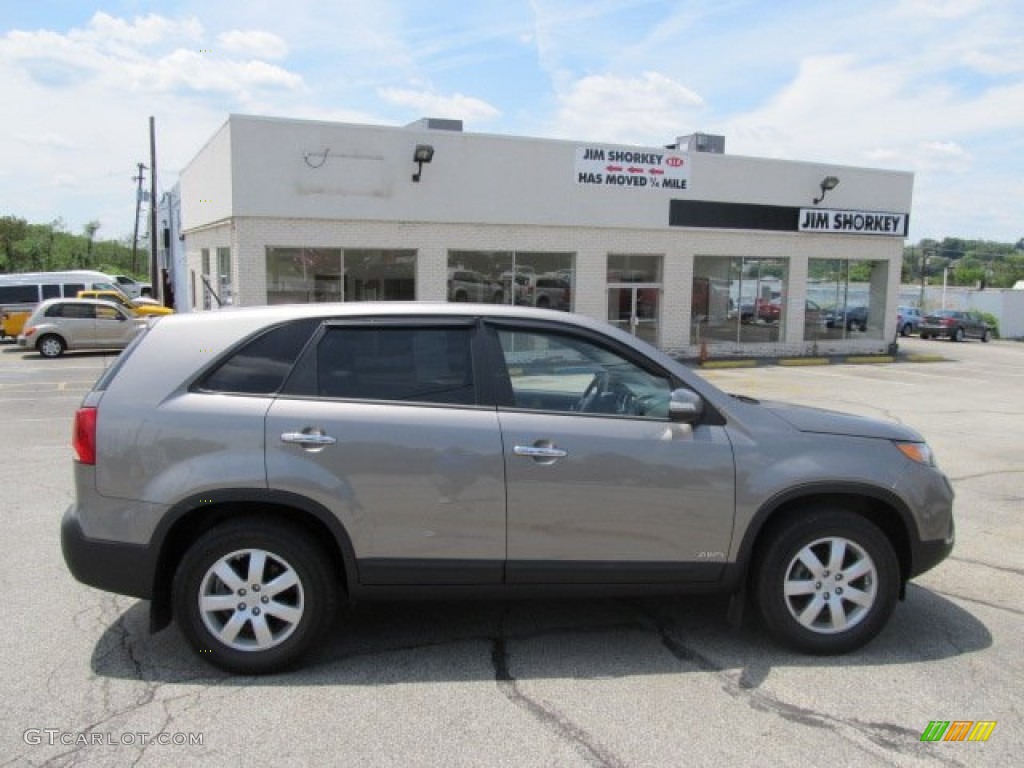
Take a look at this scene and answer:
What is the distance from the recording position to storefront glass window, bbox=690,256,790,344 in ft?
78.6

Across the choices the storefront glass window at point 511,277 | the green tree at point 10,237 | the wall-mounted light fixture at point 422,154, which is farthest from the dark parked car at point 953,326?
the green tree at point 10,237

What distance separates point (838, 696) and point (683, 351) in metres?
20.3

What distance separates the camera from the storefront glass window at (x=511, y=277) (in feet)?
69.4

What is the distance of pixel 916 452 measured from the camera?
4379 mm

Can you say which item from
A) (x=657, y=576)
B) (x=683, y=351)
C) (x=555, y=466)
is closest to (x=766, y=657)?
(x=657, y=576)

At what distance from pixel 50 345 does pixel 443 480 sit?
2253cm

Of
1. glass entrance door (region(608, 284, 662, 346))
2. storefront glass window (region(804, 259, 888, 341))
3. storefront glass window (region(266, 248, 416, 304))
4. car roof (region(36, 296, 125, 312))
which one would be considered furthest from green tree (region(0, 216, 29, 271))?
storefront glass window (region(804, 259, 888, 341))

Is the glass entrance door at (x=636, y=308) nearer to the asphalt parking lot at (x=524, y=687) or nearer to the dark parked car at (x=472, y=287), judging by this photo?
the dark parked car at (x=472, y=287)

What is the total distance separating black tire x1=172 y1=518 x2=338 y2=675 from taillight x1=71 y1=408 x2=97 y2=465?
24.4 inches

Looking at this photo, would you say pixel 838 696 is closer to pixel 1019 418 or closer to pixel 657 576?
pixel 657 576

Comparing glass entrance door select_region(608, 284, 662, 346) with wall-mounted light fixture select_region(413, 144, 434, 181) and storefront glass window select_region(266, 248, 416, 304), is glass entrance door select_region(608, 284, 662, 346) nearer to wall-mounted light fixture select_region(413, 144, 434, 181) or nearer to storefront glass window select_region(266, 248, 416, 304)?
storefront glass window select_region(266, 248, 416, 304)

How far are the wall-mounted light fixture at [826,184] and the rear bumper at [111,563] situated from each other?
76.7 ft

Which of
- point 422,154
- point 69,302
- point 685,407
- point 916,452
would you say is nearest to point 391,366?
point 685,407

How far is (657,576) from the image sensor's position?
13.4ft
